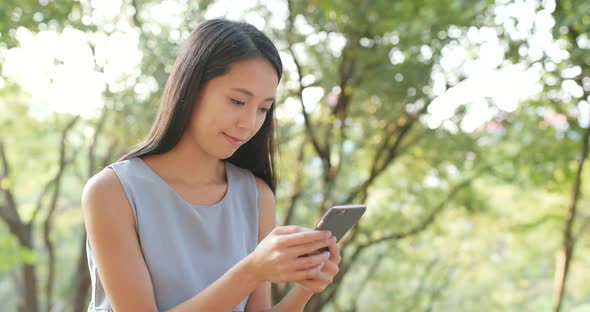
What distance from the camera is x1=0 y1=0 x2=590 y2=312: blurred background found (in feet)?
15.1

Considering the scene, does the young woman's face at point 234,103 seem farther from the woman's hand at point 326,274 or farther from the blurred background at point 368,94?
the blurred background at point 368,94

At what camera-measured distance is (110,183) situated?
167 centimetres

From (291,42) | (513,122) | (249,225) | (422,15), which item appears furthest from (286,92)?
(249,225)

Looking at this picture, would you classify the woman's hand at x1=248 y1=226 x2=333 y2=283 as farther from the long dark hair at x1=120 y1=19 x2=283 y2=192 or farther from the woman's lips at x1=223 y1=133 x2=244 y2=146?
the long dark hair at x1=120 y1=19 x2=283 y2=192

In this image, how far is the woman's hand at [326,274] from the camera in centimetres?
156

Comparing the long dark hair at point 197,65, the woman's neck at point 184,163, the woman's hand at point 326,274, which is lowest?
the woman's hand at point 326,274

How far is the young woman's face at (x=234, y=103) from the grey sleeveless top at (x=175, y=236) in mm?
171

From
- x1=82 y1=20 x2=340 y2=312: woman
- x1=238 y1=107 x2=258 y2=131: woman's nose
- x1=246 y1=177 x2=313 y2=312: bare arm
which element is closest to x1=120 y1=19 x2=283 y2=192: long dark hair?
x1=82 y1=20 x2=340 y2=312: woman

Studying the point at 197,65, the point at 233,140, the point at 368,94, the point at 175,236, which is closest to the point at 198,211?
the point at 175,236

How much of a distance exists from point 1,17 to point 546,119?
3970mm

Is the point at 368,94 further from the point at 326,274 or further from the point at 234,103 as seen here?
the point at 326,274

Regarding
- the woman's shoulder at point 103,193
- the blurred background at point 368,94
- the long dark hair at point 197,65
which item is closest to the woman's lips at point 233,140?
the long dark hair at point 197,65

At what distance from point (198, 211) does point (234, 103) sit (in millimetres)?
304

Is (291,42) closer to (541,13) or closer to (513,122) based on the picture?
(541,13)
